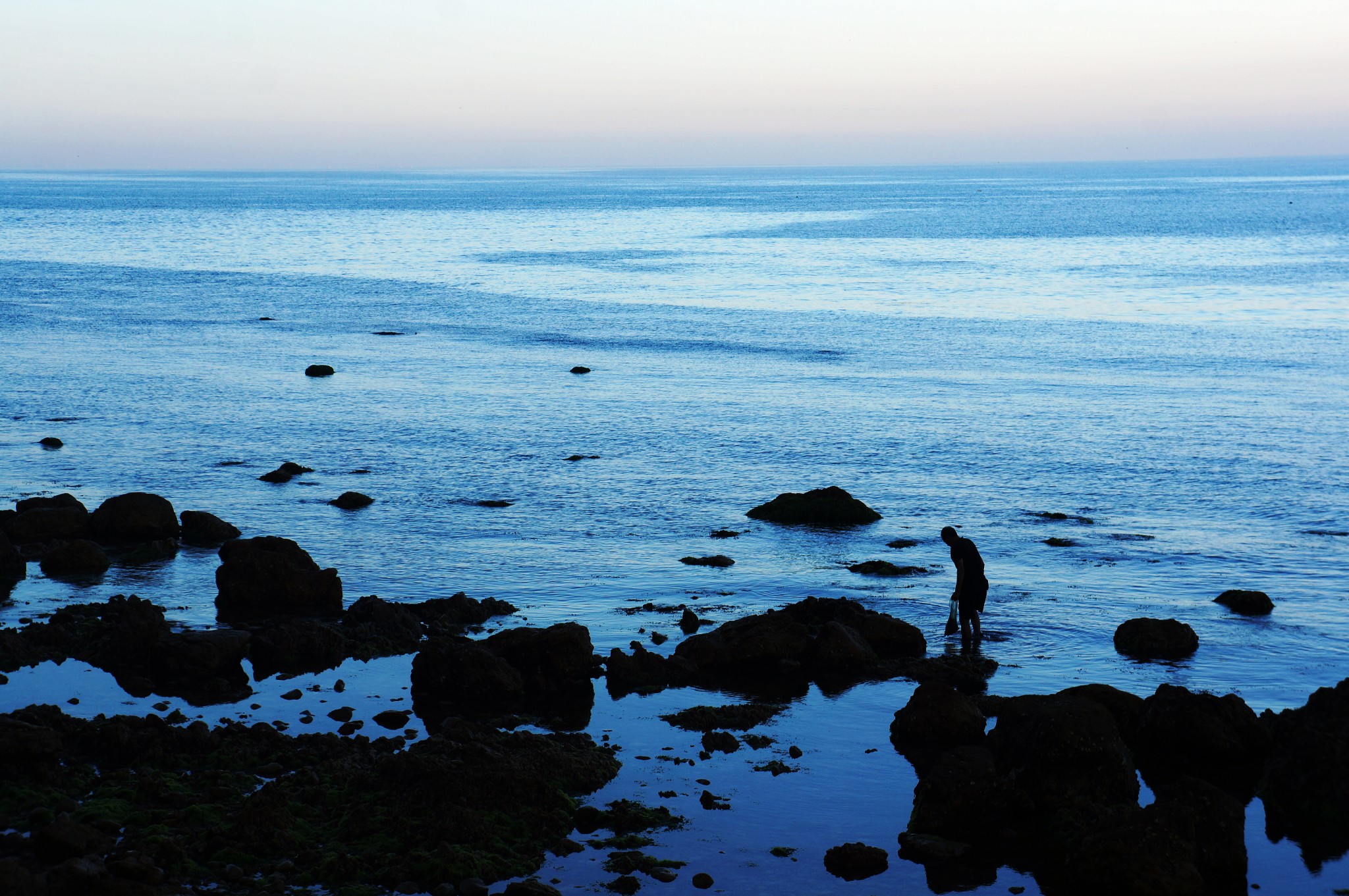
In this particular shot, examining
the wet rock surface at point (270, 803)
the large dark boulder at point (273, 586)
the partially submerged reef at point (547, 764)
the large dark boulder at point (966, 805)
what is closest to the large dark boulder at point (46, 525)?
the large dark boulder at point (273, 586)

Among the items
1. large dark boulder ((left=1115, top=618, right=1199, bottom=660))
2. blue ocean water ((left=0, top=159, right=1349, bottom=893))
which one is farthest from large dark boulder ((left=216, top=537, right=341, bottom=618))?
large dark boulder ((left=1115, top=618, right=1199, bottom=660))

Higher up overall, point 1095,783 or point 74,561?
point 1095,783

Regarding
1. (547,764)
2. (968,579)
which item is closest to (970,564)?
(968,579)

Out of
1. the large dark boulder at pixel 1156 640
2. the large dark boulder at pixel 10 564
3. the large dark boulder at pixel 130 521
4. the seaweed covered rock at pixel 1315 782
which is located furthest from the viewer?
the large dark boulder at pixel 130 521

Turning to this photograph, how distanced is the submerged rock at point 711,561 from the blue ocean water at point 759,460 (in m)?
0.39

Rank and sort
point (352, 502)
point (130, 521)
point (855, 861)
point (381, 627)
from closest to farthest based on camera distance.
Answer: point (855, 861) < point (381, 627) < point (130, 521) < point (352, 502)

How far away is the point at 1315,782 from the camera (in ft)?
71.6

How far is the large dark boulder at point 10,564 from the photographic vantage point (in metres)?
34.2

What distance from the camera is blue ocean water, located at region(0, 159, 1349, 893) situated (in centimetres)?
2758

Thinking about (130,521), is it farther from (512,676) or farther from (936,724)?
(936,724)

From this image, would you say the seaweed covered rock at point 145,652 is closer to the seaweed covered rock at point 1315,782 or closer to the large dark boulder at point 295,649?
the large dark boulder at point 295,649

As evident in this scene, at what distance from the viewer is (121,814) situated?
19.8 metres

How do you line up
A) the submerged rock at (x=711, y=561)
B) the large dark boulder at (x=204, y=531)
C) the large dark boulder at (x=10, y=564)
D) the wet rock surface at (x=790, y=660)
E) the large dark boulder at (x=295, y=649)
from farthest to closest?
the large dark boulder at (x=204, y=531), the submerged rock at (x=711, y=561), the large dark boulder at (x=10, y=564), the large dark boulder at (x=295, y=649), the wet rock surface at (x=790, y=660)

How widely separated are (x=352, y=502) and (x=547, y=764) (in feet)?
74.9
